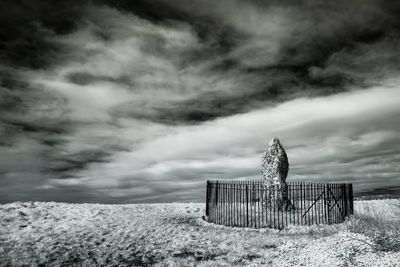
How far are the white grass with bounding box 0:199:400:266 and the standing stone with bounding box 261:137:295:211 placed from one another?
12.0 ft

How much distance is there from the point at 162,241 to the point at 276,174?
32.5 feet

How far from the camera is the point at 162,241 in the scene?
1186 centimetres

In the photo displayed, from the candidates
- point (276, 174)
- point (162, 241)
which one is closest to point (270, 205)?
point (276, 174)

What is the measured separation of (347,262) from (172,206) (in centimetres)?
1305

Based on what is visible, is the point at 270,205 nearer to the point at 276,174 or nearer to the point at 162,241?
the point at 276,174

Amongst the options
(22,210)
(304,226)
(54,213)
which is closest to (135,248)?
(54,213)

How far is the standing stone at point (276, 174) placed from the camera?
18.7 metres

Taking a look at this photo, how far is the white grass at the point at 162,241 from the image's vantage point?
9672 millimetres

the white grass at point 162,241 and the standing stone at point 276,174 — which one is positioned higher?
the standing stone at point 276,174

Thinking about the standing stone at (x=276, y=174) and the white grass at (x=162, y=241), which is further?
the standing stone at (x=276, y=174)

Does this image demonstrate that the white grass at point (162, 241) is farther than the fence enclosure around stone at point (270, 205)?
No

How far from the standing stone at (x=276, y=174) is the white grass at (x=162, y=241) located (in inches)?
144

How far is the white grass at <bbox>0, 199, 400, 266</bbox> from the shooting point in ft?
31.7

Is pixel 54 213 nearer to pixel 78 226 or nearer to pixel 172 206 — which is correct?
pixel 78 226
